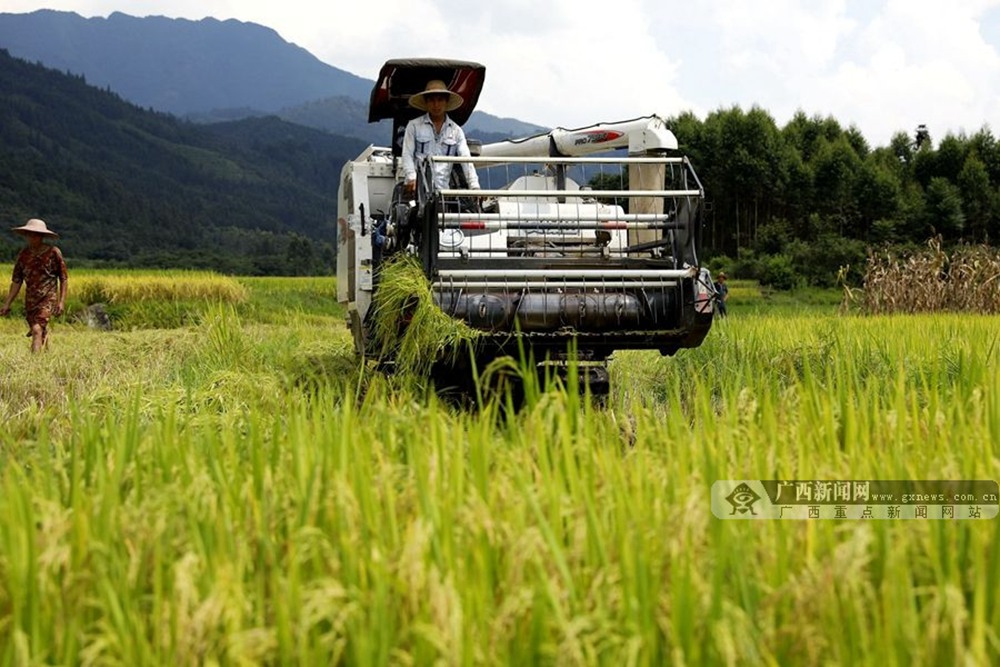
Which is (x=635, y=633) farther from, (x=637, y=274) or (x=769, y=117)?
(x=769, y=117)

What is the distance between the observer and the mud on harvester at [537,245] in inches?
227

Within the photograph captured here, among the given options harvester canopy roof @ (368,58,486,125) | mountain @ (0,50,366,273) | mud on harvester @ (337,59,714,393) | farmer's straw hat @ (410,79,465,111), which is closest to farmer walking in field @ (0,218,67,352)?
mud on harvester @ (337,59,714,393)

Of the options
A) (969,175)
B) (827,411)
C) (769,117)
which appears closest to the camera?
(827,411)

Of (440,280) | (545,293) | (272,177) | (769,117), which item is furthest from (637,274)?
(272,177)

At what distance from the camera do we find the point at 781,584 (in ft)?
6.35

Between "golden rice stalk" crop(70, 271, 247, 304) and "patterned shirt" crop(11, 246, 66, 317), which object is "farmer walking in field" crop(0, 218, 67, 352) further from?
"golden rice stalk" crop(70, 271, 247, 304)

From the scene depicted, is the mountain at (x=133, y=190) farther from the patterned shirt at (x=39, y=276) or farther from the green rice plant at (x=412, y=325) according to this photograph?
the green rice plant at (x=412, y=325)

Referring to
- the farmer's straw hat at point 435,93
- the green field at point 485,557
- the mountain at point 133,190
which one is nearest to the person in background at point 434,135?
the farmer's straw hat at point 435,93

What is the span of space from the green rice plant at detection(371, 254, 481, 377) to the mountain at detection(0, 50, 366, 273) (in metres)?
59.0

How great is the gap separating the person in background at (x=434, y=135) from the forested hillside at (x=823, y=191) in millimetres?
29801

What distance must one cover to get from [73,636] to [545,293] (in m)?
4.14

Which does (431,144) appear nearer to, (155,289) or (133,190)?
(155,289)

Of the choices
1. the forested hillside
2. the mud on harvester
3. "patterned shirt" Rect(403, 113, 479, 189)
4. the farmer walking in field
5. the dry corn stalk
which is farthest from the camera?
the forested hillside

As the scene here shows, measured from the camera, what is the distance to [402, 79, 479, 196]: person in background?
700 centimetres
